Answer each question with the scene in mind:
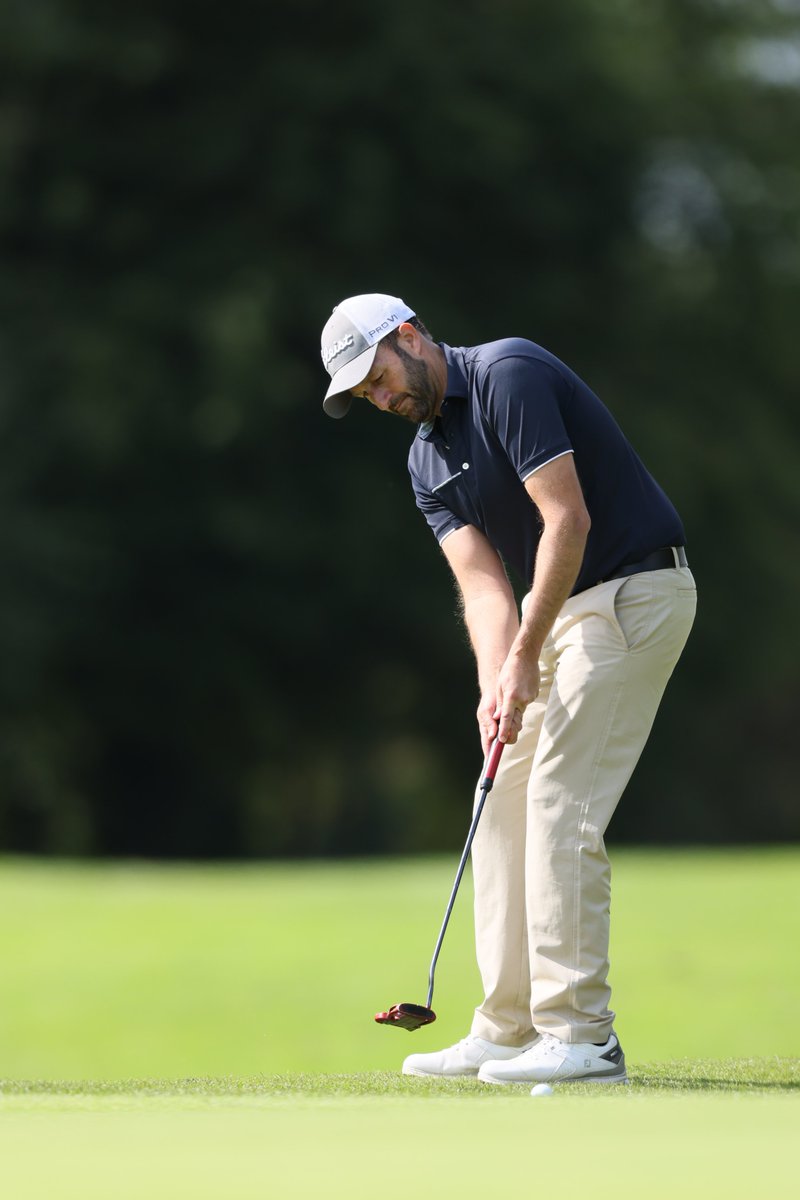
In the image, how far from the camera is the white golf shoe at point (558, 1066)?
13.8ft

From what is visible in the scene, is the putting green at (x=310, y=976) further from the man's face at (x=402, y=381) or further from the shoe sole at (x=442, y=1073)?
the man's face at (x=402, y=381)

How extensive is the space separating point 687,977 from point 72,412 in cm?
961

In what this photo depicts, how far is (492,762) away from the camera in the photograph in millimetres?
4469

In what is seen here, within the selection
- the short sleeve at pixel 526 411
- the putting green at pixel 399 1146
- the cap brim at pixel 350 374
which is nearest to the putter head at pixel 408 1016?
the putting green at pixel 399 1146

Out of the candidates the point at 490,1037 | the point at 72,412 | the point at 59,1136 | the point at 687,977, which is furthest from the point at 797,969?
the point at 72,412

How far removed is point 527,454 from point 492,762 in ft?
2.49

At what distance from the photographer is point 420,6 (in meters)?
18.0

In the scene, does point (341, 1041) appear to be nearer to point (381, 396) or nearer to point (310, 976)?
point (310, 976)

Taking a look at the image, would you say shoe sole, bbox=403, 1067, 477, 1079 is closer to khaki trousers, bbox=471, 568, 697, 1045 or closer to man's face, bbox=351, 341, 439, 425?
khaki trousers, bbox=471, 568, 697, 1045

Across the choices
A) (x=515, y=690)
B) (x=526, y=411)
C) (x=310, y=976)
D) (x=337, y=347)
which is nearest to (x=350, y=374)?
(x=337, y=347)

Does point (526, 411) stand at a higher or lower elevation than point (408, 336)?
lower

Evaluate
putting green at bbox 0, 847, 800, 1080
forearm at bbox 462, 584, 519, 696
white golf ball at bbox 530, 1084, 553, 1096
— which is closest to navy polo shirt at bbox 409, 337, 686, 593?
forearm at bbox 462, 584, 519, 696

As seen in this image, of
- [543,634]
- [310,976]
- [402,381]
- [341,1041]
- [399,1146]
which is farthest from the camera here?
[310,976]

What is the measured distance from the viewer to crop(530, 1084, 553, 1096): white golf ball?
12.7 ft
